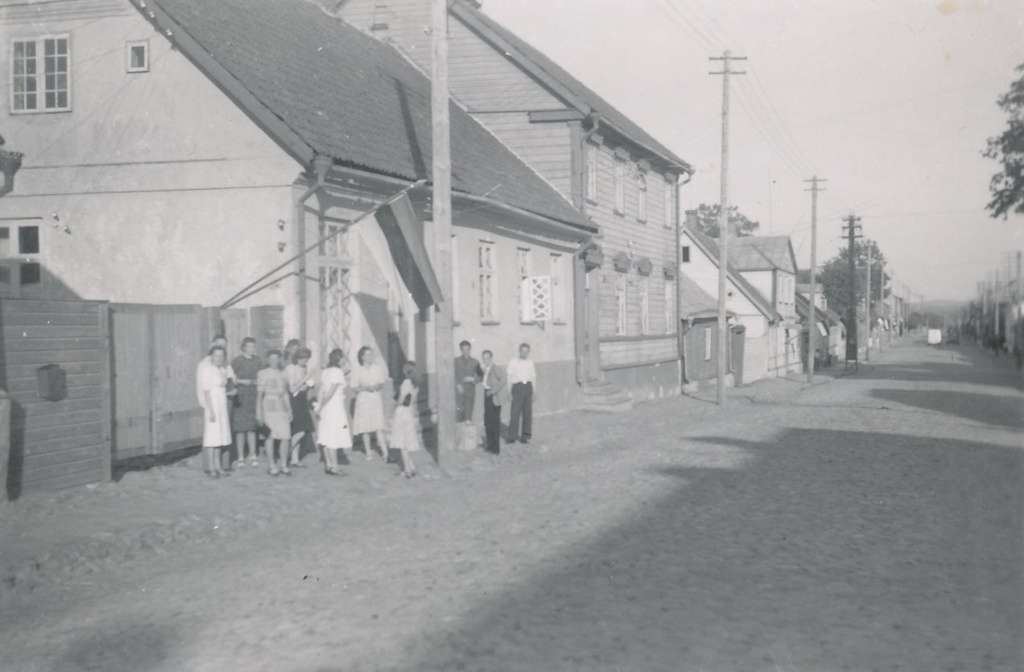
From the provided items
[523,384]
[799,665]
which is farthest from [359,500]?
[799,665]

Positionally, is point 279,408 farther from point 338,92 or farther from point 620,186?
point 620,186

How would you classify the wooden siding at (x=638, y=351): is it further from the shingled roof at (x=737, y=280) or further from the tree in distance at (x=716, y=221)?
the tree in distance at (x=716, y=221)

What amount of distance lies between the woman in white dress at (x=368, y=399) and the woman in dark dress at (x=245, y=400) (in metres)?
1.32

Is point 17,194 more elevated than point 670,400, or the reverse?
point 17,194

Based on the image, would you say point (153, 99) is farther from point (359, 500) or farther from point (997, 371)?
point (997, 371)

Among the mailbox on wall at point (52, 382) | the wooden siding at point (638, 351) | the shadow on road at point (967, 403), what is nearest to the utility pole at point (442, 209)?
the mailbox on wall at point (52, 382)

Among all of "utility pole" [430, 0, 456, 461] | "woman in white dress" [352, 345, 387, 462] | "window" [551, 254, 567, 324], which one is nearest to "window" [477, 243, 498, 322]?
"window" [551, 254, 567, 324]

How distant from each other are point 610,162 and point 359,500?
18368mm

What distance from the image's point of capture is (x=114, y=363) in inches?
496

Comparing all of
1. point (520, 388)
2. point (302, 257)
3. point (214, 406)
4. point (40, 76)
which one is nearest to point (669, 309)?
point (520, 388)

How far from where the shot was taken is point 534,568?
7.99 meters

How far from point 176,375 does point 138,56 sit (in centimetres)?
468

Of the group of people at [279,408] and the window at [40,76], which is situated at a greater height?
the window at [40,76]

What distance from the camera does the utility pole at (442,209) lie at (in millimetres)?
13945
